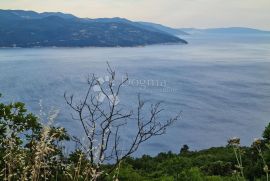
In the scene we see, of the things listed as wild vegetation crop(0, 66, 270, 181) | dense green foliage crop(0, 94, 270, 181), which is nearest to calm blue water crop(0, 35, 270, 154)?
dense green foliage crop(0, 94, 270, 181)

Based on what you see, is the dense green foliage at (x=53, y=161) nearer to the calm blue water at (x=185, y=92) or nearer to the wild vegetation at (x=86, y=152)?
the wild vegetation at (x=86, y=152)

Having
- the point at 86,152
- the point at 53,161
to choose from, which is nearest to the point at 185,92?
the point at 53,161

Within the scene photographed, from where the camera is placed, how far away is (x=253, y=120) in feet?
216

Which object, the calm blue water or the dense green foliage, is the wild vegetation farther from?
the calm blue water

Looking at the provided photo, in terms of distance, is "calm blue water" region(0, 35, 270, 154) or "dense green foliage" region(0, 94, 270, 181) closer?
"dense green foliage" region(0, 94, 270, 181)

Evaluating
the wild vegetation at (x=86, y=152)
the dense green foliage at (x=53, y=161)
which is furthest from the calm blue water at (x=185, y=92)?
the wild vegetation at (x=86, y=152)

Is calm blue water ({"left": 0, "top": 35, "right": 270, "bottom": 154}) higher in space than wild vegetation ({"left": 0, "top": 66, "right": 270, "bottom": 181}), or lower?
lower

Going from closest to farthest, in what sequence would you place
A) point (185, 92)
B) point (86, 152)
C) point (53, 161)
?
point (86, 152) → point (53, 161) → point (185, 92)

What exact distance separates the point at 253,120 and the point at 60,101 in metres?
35.5

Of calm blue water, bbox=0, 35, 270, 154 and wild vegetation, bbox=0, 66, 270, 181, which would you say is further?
calm blue water, bbox=0, 35, 270, 154

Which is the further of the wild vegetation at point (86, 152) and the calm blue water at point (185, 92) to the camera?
the calm blue water at point (185, 92)

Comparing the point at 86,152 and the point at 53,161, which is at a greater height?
the point at 86,152

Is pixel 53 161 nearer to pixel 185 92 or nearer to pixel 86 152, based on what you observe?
pixel 86 152

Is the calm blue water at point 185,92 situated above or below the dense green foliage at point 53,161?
below
